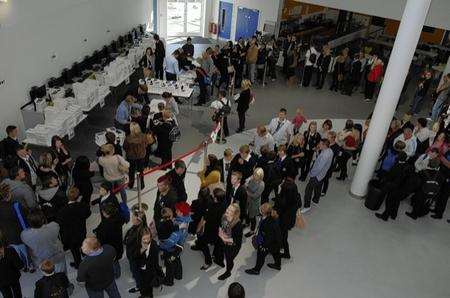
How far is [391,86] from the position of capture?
6680mm

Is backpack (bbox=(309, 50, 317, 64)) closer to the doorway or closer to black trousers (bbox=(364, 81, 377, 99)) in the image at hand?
black trousers (bbox=(364, 81, 377, 99))

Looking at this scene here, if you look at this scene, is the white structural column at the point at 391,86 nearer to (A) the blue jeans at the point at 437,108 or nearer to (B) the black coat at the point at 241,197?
(B) the black coat at the point at 241,197

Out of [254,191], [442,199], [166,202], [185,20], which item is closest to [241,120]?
[254,191]

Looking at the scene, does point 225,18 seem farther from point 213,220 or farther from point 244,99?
point 213,220

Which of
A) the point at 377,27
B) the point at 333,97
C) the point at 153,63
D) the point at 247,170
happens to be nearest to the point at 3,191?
the point at 247,170

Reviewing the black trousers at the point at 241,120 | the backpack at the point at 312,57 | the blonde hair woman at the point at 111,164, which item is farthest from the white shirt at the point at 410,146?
the backpack at the point at 312,57

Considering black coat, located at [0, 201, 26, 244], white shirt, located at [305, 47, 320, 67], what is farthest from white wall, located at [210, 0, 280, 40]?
black coat, located at [0, 201, 26, 244]

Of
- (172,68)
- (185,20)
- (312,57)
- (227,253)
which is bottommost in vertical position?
(227,253)

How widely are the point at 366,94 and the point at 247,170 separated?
280 inches

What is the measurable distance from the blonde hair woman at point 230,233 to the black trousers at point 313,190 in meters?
2.07

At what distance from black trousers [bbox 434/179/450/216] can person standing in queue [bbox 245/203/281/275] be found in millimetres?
3404

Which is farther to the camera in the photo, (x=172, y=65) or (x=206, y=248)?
(x=172, y=65)

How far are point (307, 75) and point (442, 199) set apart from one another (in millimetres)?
6455

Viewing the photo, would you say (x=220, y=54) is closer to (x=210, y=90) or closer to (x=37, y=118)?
(x=210, y=90)
